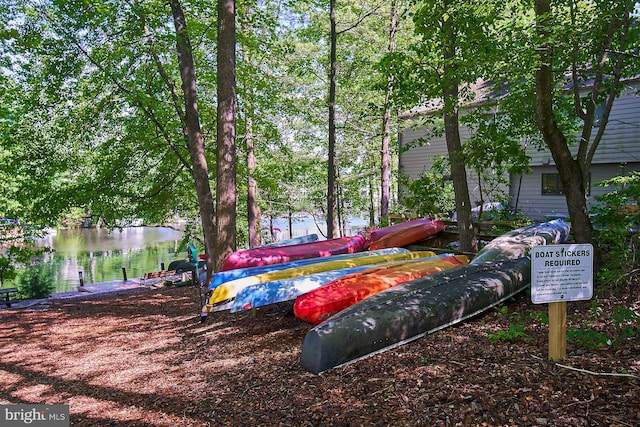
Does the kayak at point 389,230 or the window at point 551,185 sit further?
the window at point 551,185

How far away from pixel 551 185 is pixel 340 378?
14475 millimetres

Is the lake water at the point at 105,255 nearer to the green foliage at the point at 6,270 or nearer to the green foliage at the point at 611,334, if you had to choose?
the green foliage at the point at 6,270

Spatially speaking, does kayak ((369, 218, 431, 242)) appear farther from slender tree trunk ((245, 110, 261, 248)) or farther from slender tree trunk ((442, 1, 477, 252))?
slender tree trunk ((245, 110, 261, 248))

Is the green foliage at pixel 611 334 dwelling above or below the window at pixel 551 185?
below

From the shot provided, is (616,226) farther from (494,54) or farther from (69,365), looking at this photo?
(69,365)

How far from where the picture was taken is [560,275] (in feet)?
11.1

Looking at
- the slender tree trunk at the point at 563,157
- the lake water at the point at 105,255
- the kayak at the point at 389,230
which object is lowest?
the lake water at the point at 105,255

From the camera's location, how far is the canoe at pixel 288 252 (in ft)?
25.1

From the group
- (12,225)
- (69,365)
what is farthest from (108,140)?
(69,365)

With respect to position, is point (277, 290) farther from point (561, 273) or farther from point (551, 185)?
point (551, 185)

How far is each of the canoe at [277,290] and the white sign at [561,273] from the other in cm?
335

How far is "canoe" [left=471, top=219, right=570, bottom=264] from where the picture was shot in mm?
6605

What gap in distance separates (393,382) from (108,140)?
10211mm

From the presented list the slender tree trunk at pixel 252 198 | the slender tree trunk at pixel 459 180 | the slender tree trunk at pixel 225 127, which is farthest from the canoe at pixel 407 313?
the slender tree trunk at pixel 252 198
